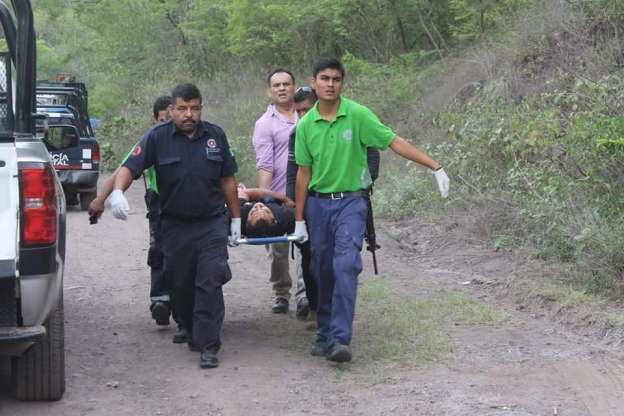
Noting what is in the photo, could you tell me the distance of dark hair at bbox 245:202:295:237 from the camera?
7.86m

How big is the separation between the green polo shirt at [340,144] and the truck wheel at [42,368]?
200 centimetres

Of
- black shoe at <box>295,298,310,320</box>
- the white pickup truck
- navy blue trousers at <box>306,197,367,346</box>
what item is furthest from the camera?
black shoe at <box>295,298,310,320</box>

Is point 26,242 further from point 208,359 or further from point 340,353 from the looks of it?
point 340,353

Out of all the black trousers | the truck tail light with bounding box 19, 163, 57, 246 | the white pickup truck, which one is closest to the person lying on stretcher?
the black trousers

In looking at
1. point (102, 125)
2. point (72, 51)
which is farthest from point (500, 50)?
point (72, 51)

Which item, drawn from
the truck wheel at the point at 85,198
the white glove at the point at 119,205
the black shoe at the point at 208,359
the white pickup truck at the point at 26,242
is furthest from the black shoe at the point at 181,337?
the truck wheel at the point at 85,198

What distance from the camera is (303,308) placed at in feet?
29.0

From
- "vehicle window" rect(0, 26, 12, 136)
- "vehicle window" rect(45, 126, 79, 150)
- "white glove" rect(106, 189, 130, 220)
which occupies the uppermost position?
"vehicle window" rect(0, 26, 12, 136)

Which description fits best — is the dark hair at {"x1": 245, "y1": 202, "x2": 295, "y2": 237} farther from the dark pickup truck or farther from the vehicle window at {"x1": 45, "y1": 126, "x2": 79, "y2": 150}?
the dark pickup truck

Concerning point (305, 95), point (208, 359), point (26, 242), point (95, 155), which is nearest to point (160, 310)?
point (208, 359)

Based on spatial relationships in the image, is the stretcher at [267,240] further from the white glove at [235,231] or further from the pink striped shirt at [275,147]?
the pink striped shirt at [275,147]

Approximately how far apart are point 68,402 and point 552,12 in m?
11.5

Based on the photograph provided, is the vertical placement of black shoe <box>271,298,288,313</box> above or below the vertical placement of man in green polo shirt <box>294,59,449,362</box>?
below

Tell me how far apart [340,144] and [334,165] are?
145 mm
